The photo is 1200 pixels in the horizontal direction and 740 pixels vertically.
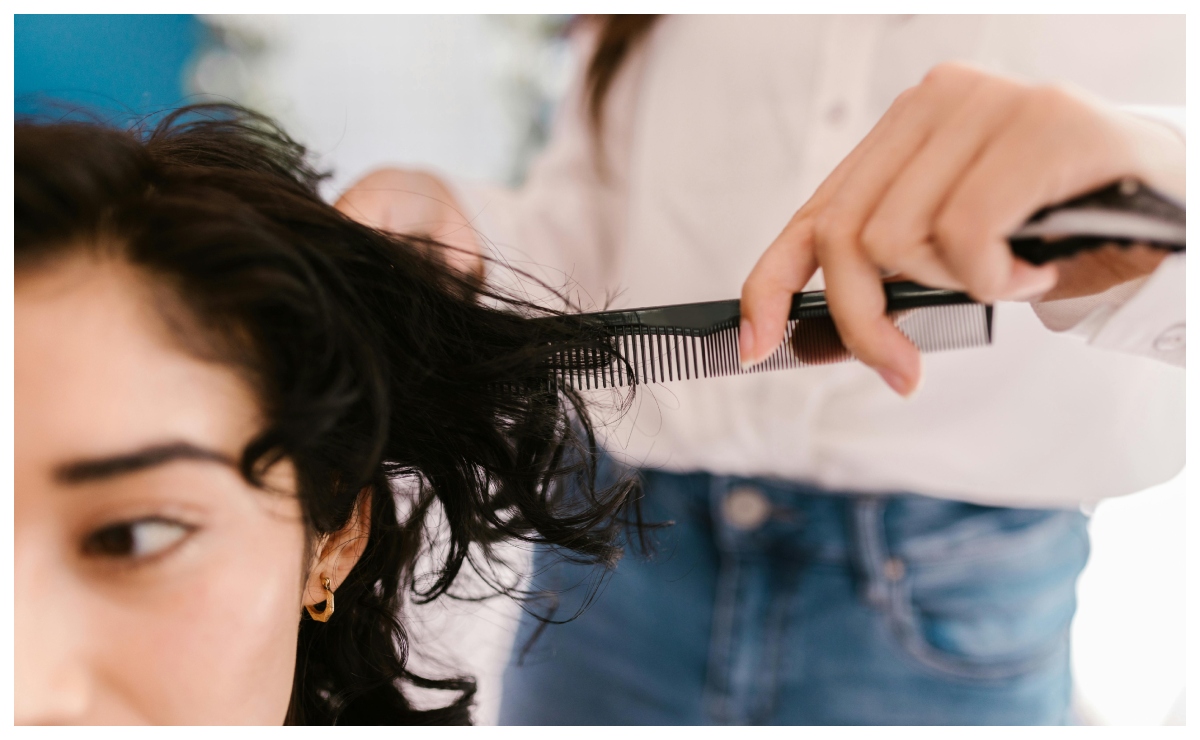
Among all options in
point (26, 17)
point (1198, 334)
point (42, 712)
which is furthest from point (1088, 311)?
point (26, 17)

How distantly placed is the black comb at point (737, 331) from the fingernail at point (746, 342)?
0.02 m

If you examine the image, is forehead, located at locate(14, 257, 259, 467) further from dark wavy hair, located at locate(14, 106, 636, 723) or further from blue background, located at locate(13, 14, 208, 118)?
blue background, located at locate(13, 14, 208, 118)

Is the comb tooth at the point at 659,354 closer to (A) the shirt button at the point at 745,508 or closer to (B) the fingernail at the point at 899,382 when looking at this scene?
(B) the fingernail at the point at 899,382

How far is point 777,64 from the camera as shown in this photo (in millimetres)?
645

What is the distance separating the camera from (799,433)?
66 cm

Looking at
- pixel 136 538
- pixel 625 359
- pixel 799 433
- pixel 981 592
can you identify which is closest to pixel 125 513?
pixel 136 538

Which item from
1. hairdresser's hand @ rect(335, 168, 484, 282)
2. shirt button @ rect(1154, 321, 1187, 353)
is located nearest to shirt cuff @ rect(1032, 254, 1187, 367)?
shirt button @ rect(1154, 321, 1187, 353)

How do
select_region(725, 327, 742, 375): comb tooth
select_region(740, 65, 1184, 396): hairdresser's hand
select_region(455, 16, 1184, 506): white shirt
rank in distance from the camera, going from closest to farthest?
select_region(740, 65, 1184, 396): hairdresser's hand, select_region(725, 327, 742, 375): comb tooth, select_region(455, 16, 1184, 506): white shirt

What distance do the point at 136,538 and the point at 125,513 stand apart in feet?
0.06

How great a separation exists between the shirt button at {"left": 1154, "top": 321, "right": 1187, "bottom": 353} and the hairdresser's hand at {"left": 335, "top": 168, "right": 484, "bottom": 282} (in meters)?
0.46

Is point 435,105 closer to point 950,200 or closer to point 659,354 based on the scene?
point 659,354

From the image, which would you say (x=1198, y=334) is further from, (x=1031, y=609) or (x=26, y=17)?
(x=26, y=17)

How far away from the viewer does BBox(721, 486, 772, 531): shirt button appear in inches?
27.7
